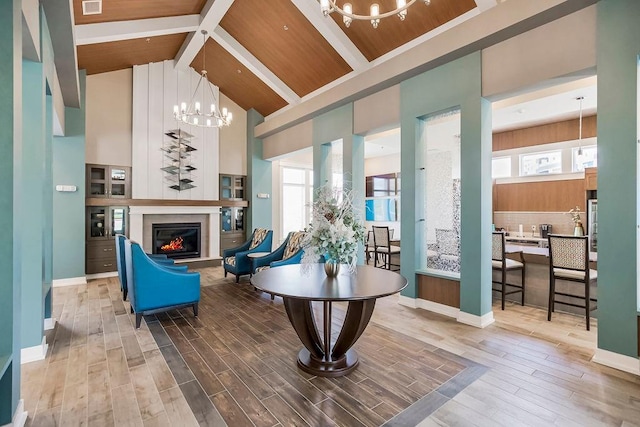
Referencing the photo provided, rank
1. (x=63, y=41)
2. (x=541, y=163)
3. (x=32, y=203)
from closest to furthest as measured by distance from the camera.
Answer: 1. (x=32, y=203)
2. (x=63, y=41)
3. (x=541, y=163)

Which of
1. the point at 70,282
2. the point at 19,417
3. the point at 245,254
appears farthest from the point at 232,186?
the point at 19,417

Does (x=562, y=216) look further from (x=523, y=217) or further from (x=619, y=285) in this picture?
(x=619, y=285)

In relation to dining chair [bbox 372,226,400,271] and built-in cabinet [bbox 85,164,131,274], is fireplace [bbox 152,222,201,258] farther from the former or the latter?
dining chair [bbox 372,226,400,271]

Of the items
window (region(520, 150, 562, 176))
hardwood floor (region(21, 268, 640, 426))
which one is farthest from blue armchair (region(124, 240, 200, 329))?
window (region(520, 150, 562, 176))

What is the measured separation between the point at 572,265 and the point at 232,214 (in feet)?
23.7

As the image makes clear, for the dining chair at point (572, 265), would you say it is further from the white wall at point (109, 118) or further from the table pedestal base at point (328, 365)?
the white wall at point (109, 118)

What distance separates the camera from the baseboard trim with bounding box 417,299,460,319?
4.13 metres

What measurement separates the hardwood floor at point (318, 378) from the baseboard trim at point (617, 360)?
103 millimetres

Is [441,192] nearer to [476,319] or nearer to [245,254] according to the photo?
[476,319]

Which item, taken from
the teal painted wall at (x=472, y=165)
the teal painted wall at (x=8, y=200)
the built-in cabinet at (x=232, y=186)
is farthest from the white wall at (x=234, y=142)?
the teal painted wall at (x=8, y=200)

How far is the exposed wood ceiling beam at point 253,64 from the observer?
6.09 m

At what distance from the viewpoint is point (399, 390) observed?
244 centimetres

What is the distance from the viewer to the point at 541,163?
25.1ft

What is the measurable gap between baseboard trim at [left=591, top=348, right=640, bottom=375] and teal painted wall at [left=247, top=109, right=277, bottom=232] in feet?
23.6
